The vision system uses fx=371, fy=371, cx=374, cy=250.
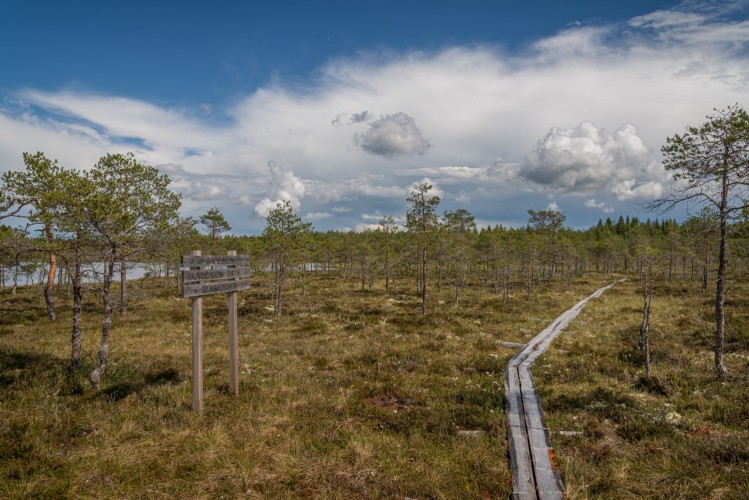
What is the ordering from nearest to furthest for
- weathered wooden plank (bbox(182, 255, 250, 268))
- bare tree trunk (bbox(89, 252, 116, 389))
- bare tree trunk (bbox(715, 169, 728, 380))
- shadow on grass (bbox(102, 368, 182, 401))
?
weathered wooden plank (bbox(182, 255, 250, 268)), shadow on grass (bbox(102, 368, 182, 401)), bare tree trunk (bbox(89, 252, 116, 389)), bare tree trunk (bbox(715, 169, 728, 380))

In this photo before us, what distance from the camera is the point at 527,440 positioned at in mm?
8188

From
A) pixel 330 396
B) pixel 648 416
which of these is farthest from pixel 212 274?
Answer: pixel 648 416

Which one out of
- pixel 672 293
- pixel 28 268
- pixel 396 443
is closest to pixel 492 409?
pixel 396 443

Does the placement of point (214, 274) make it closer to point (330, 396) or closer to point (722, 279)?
point (330, 396)

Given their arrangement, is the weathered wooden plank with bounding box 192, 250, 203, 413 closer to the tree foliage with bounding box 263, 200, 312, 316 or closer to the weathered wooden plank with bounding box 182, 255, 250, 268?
the weathered wooden plank with bounding box 182, 255, 250, 268

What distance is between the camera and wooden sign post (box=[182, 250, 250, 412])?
338 inches

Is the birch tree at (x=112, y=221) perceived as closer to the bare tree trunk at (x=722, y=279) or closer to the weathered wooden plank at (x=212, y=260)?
the weathered wooden plank at (x=212, y=260)

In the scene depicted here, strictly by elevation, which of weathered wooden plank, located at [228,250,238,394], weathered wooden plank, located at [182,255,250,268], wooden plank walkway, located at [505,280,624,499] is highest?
weathered wooden plank, located at [182,255,250,268]

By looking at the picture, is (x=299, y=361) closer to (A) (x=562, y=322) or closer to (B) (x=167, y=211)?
(B) (x=167, y=211)

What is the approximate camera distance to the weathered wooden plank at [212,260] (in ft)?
28.0

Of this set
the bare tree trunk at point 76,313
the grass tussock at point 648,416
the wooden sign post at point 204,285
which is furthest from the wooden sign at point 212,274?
the grass tussock at point 648,416

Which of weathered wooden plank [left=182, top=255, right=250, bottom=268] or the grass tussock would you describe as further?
weathered wooden plank [left=182, top=255, right=250, bottom=268]

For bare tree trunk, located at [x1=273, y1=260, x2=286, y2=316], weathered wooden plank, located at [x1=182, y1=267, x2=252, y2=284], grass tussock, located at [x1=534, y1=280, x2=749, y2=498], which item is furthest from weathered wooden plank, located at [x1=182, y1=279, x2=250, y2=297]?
bare tree trunk, located at [x1=273, y1=260, x2=286, y2=316]

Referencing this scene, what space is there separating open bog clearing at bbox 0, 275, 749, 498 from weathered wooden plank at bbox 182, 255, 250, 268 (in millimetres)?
3525
